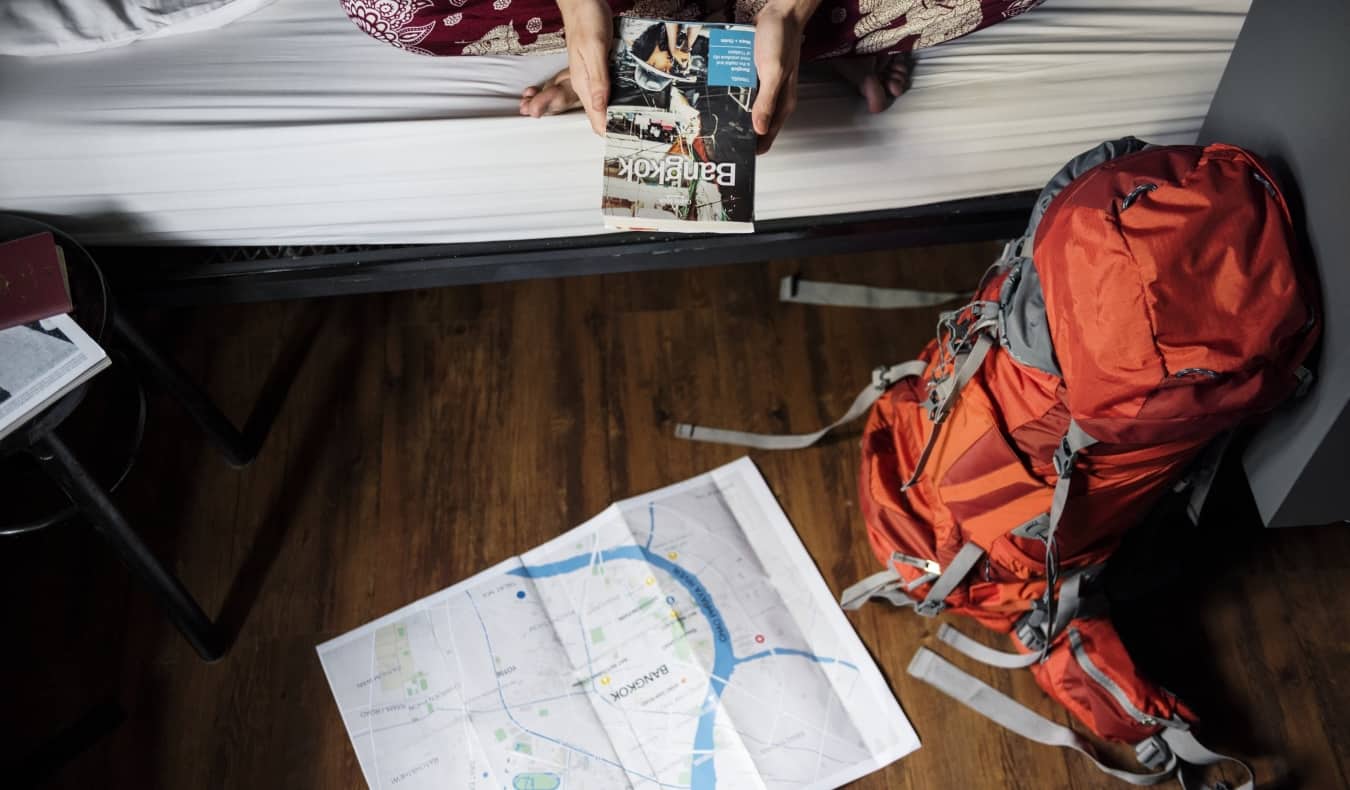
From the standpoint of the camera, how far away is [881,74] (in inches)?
46.2

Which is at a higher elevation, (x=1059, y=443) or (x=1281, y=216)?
(x=1281, y=216)

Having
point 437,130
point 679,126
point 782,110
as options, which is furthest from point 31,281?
point 782,110

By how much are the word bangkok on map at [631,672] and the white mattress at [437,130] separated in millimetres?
416

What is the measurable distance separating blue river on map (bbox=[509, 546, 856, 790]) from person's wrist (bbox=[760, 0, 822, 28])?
2.17ft

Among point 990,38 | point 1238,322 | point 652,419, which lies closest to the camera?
point 1238,322

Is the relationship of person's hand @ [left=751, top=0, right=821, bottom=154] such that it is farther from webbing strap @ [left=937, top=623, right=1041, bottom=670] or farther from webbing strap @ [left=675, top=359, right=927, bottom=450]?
webbing strap @ [left=937, top=623, right=1041, bottom=670]

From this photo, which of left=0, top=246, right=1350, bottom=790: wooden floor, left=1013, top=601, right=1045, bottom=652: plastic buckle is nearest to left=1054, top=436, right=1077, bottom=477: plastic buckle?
left=1013, top=601, right=1045, bottom=652: plastic buckle

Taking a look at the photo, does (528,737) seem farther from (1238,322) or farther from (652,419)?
(1238,322)

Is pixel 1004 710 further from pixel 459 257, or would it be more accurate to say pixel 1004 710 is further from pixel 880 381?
pixel 459 257

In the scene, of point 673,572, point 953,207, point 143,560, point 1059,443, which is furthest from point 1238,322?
point 143,560

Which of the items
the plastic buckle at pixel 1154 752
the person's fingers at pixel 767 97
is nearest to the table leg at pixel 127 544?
the person's fingers at pixel 767 97

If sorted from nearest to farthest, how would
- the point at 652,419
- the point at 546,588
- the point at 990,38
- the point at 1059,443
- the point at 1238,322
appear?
the point at 1238,322 < the point at 1059,443 < the point at 990,38 < the point at 546,588 < the point at 652,419

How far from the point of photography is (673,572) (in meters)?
1.33

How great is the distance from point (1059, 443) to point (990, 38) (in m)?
0.47
